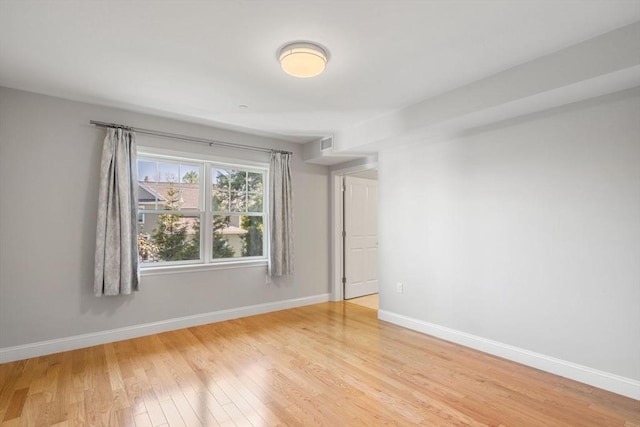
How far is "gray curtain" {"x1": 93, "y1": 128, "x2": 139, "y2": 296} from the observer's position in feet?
10.8

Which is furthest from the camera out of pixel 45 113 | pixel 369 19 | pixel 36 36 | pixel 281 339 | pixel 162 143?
pixel 162 143

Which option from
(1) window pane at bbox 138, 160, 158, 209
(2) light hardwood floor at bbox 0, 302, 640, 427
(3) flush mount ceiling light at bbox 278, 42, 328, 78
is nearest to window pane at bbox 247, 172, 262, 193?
(1) window pane at bbox 138, 160, 158, 209

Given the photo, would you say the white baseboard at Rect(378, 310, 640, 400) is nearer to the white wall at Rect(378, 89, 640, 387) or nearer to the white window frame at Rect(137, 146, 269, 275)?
the white wall at Rect(378, 89, 640, 387)

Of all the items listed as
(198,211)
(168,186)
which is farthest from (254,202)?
(168,186)

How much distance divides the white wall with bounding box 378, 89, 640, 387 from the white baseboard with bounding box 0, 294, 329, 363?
199cm

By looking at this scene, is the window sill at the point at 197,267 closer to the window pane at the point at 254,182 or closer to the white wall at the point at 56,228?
the white wall at the point at 56,228

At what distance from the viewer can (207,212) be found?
421 centimetres

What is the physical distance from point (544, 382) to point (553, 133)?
83.4 inches

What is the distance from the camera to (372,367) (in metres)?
2.82

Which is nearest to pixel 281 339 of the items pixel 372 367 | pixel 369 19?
pixel 372 367

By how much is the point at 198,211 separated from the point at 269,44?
2.54 m

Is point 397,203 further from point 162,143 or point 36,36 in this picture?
point 36,36

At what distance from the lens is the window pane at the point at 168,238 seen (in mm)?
3799

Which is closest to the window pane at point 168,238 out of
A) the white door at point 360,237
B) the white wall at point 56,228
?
the white wall at point 56,228
